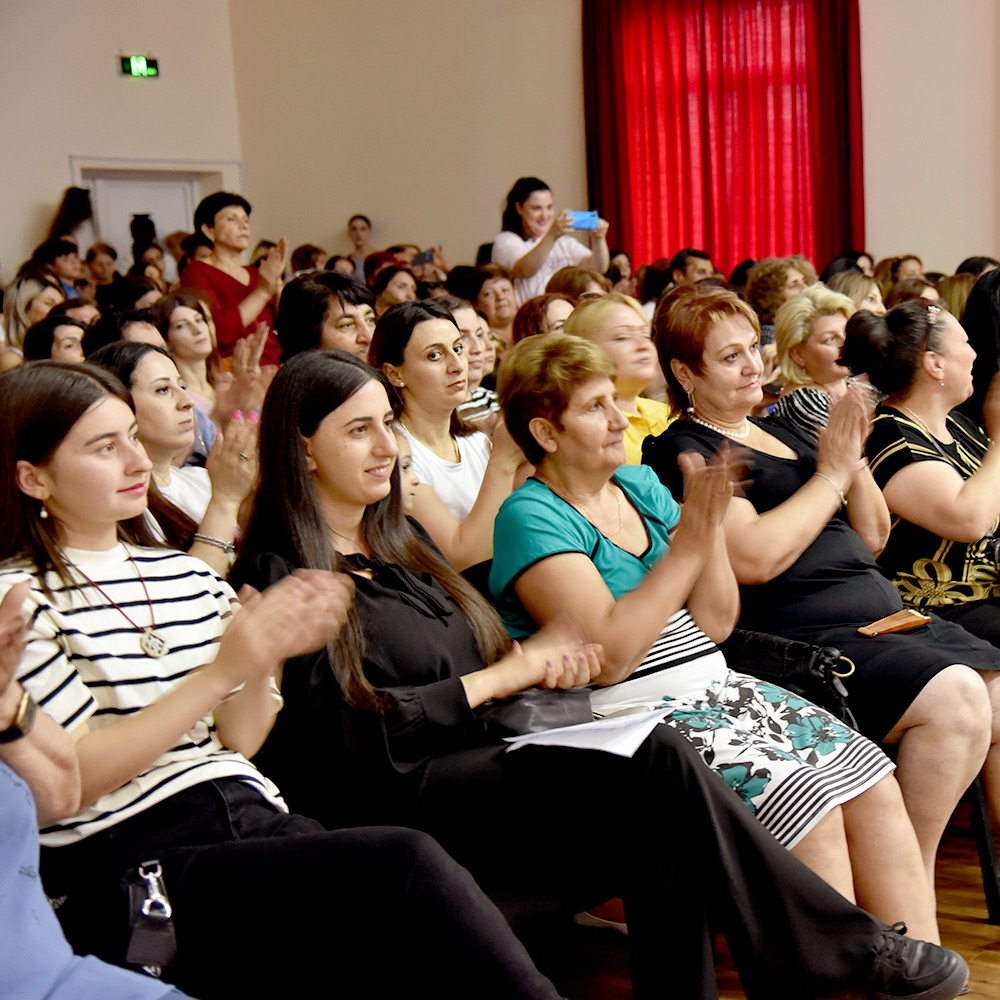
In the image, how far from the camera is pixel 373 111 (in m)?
9.70

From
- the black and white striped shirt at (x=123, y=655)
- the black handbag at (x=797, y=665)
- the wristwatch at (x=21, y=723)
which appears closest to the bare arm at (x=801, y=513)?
the black handbag at (x=797, y=665)

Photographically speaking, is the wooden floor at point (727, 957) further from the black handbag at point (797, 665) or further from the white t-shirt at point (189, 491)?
the white t-shirt at point (189, 491)

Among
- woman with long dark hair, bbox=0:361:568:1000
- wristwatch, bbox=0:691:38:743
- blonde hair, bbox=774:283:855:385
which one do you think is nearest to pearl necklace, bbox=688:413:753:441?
blonde hair, bbox=774:283:855:385

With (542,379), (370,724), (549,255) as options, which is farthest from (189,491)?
(549,255)

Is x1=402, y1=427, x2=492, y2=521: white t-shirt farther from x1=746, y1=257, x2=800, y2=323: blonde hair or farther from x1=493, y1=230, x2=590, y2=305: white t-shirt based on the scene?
x1=493, y1=230, x2=590, y2=305: white t-shirt

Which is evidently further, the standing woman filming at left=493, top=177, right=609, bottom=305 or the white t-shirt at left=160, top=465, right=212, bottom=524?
the standing woman filming at left=493, top=177, right=609, bottom=305

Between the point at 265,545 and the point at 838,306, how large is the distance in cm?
214

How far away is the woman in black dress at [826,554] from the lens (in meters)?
2.18

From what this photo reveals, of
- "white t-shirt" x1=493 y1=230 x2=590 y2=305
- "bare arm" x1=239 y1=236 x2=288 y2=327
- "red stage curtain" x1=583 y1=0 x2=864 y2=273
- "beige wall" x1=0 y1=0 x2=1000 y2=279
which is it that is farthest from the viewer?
"red stage curtain" x1=583 y1=0 x2=864 y2=273

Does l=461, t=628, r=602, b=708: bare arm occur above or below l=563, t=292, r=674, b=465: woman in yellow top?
below

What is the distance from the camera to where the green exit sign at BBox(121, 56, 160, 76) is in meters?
9.22

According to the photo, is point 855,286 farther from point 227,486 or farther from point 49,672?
point 49,672

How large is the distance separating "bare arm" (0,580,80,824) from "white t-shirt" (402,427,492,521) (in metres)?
1.32

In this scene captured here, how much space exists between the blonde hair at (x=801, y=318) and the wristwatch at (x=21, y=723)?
8.66ft
